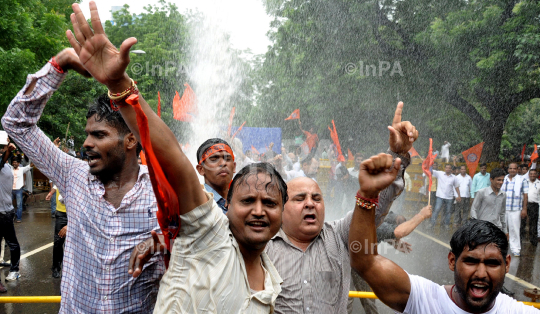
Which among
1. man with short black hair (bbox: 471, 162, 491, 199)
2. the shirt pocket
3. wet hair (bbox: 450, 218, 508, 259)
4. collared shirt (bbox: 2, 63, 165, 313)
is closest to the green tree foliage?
man with short black hair (bbox: 471, 162, 491, 199)

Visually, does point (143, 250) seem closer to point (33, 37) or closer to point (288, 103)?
point (33, 37)

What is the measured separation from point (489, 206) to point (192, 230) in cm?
765

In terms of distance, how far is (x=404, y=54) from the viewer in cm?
1518

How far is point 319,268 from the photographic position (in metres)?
2.43

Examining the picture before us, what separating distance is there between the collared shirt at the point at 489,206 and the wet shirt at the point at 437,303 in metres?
6.33

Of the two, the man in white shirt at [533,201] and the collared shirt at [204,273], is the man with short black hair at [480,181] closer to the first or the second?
the man in white shirt at [533,201]

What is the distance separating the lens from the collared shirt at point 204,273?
1530 mm

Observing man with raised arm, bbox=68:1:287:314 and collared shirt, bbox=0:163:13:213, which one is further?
collared shirt, bbox=0:163:13:213

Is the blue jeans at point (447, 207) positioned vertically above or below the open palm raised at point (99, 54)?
below

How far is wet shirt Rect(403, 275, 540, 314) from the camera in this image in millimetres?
2135

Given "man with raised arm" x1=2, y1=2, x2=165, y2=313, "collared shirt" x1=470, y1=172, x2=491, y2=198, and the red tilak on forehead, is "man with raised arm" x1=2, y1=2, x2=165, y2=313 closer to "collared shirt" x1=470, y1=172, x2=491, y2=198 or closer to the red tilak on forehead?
the red tilak on forehead

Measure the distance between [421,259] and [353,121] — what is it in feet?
41.1

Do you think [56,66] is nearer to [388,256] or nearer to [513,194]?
[388,256]

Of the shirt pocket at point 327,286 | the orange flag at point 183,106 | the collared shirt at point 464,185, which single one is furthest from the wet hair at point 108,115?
the collared shirt at point 464,185
